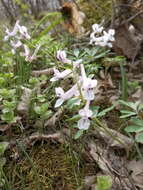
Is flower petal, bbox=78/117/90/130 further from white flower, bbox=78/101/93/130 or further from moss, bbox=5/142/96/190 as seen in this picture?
moss, bbox=5/142/96/190

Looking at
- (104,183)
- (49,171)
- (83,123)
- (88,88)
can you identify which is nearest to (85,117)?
(83,123)

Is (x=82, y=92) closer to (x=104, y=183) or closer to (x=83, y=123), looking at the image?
(x=83, y=123)

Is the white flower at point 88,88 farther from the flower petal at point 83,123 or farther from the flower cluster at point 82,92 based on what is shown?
the flower petal at point 83,123

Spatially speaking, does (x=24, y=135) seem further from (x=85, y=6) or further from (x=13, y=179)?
(x=85, y=6)

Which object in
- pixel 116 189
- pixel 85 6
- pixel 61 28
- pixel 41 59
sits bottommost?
pixel 116 189

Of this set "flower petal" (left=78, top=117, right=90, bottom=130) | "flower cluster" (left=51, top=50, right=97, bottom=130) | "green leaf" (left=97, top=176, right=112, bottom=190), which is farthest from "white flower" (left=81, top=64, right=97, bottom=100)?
"green leaf" (left=97, top=176, right=112, bottom=190)

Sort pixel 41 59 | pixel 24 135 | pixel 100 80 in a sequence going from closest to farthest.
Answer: pixel 24 135, pixel 100 80, pixel 41 59

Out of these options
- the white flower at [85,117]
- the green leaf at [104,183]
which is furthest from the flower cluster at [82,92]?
the green leaf at [104,183]

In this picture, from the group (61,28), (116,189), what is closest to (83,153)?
(116,189)
